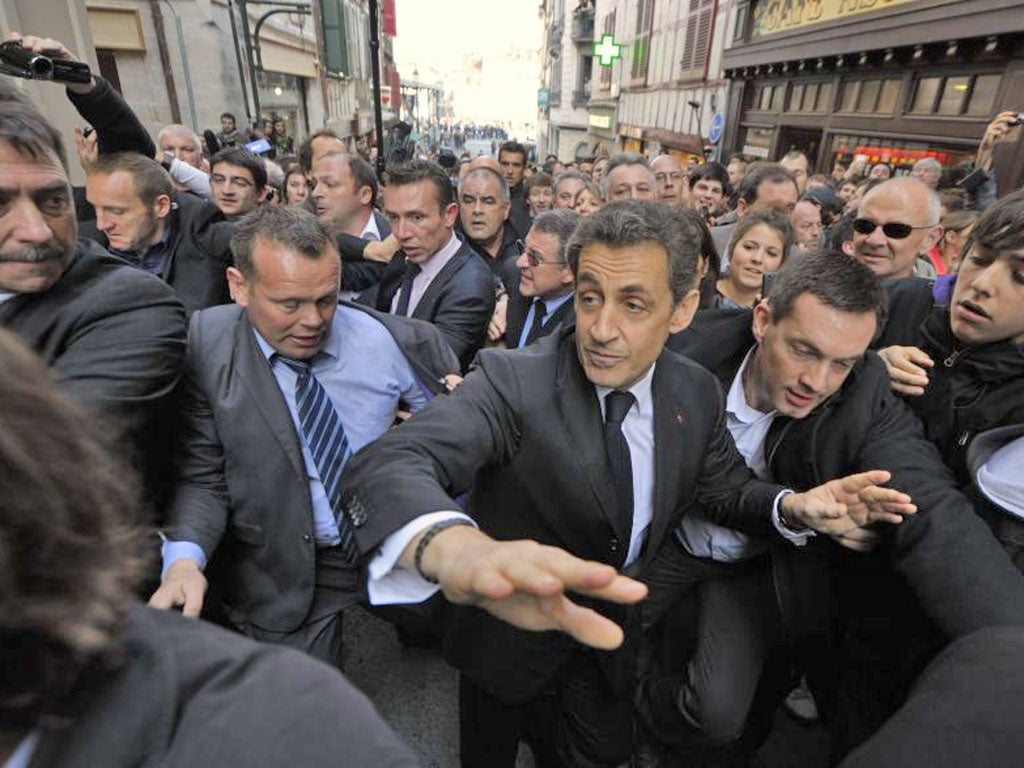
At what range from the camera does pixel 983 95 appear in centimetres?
649

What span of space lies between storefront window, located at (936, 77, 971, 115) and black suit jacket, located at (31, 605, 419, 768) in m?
9.08

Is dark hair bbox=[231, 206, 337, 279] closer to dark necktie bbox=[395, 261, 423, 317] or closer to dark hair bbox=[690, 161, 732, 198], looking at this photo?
dark necktie bbox=[395, 261, 423, 317]

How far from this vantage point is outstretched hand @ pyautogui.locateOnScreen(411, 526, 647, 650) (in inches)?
34.7

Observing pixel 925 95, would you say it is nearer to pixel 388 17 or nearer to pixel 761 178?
pixel 761 178

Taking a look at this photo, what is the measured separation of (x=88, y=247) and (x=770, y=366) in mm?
2258

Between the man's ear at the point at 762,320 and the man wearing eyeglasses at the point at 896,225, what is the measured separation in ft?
3.20

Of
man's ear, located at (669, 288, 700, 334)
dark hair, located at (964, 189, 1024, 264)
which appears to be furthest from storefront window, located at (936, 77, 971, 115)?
man's ear, located at (669, 288, 700, 334)

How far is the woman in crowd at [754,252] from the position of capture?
10.4 ft

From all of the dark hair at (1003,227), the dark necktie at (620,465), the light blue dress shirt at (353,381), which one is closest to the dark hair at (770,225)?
the dark hair at (1003,227)

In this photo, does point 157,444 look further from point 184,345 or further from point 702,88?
point 702,88

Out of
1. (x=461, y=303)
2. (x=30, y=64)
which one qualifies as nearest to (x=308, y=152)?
(x=30, y=64)

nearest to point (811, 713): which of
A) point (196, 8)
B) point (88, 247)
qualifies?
point (88, 247)

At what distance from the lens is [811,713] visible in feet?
8.72

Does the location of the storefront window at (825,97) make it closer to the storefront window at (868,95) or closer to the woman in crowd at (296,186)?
the storefront window at (868,95)
